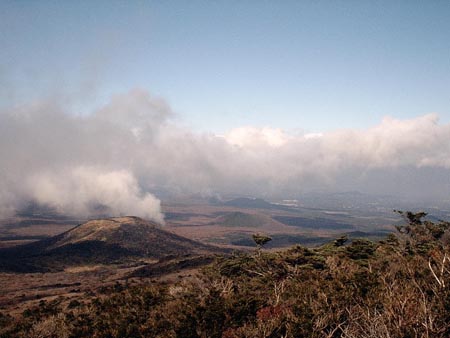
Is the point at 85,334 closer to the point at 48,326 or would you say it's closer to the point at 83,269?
the point at 48,326

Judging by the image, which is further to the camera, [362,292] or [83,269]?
[83,269]

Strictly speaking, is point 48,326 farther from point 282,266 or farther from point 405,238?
point 405,238

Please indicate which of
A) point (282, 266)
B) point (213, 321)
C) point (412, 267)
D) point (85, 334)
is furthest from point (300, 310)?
point (282, 266)

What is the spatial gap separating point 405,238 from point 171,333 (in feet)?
222

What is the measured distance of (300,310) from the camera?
83.7 feet

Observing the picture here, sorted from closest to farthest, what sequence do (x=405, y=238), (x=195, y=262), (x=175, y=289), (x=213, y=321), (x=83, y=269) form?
(x=213, y=321) < (x=175, y=289) < (x=405, y=238) < (x=195, y=262) < (x=83, y=269)

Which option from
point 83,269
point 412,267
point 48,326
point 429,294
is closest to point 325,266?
point 412,267

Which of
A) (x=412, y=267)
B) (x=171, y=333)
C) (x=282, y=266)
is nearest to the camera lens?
(x=171, y=333)

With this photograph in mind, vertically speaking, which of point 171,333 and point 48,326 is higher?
point 171,333

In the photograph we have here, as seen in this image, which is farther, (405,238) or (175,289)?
(405,238)

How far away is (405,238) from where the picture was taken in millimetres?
71750

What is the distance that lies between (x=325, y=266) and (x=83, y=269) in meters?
163

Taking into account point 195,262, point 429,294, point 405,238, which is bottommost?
point 195,262

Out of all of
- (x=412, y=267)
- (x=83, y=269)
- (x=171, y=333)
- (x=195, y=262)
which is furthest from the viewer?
(x=83, y=269)
